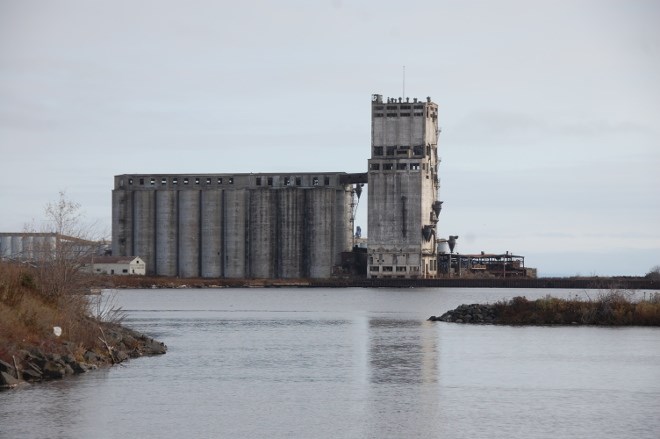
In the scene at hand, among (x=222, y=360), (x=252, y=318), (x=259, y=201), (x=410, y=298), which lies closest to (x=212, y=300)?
(x=410, y=298)

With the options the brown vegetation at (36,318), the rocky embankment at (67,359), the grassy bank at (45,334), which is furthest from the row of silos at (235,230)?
the brown vegetation at (36,318)

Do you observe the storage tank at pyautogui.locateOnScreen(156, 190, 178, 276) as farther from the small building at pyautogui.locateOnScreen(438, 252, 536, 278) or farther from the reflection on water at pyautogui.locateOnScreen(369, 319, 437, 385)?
the reflection on water at pyautogui.locateOnScreen(369, 319, 437, 385)

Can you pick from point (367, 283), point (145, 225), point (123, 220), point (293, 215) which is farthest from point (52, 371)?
point (123, 220)

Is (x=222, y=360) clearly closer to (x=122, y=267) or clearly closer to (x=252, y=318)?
(x=252, y=318)

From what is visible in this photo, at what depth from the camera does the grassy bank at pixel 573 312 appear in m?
73.9

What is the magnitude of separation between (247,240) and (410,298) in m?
52.5

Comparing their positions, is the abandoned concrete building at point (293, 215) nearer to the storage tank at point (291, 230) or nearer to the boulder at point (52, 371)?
the storage tank at point (291, 230)

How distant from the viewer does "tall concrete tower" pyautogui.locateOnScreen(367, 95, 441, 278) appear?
168375mm

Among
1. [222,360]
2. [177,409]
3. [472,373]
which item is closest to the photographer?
[177,409]

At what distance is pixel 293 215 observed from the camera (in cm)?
17838

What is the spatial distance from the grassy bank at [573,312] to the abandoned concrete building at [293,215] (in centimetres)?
8888

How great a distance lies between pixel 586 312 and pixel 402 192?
9497 cm

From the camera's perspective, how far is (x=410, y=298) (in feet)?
443

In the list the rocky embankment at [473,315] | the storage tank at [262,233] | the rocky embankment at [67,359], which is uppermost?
the storage tank at [262,233]
